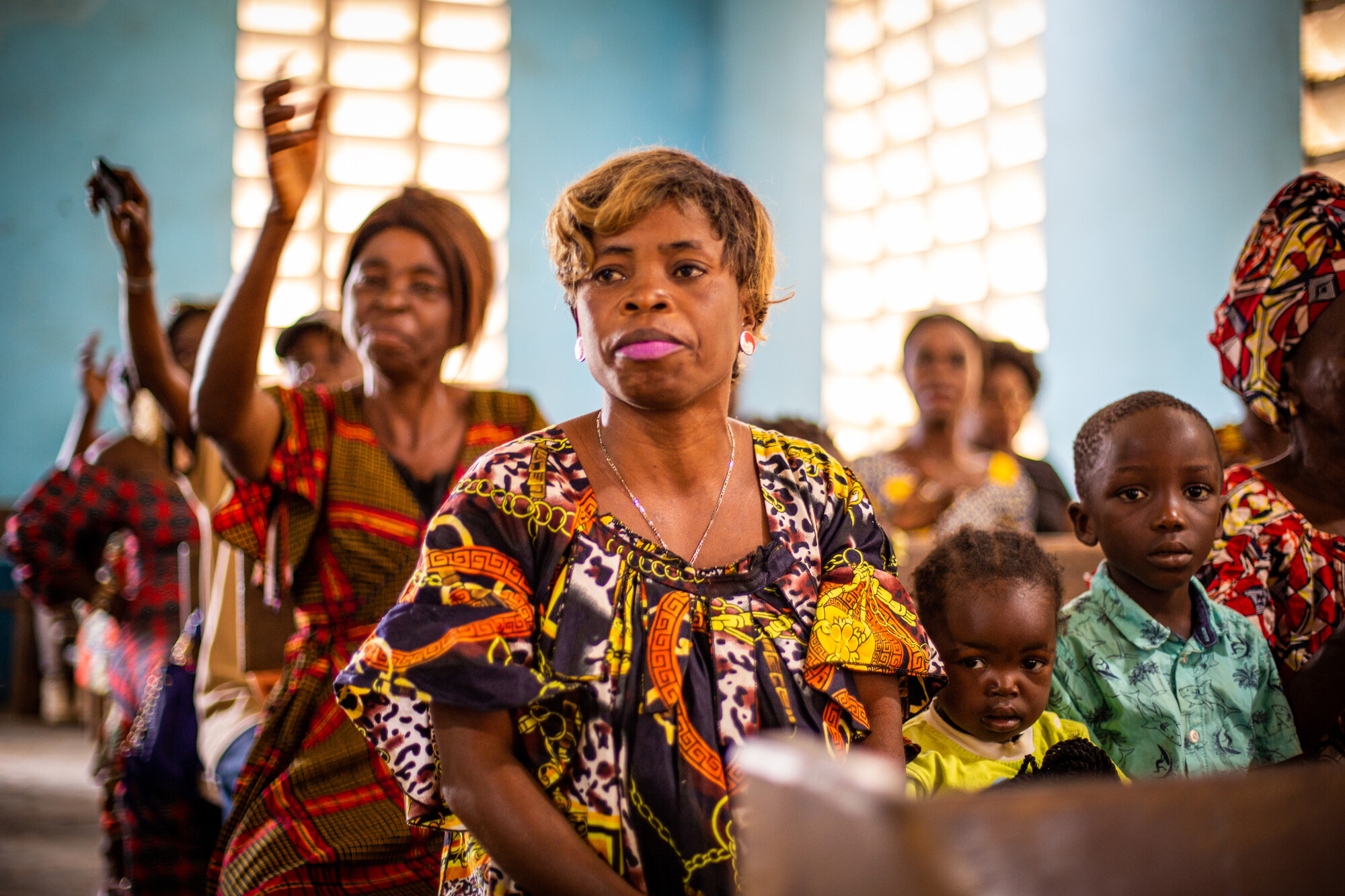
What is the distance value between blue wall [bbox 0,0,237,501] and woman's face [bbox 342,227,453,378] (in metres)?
6.52

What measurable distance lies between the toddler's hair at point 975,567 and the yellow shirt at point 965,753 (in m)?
0.17

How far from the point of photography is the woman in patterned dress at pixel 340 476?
5.89ft

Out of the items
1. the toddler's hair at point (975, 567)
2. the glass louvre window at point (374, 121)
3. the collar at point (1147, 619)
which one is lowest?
the collar at point (1147, 619)

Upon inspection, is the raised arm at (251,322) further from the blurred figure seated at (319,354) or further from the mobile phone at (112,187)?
the blurred figure seated at (319,354)

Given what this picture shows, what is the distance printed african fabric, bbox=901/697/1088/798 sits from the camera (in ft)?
5.41

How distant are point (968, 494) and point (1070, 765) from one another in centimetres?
237

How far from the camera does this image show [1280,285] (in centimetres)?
200

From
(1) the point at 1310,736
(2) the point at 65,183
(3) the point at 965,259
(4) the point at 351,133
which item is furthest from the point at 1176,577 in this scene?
(2) the point at 65,183

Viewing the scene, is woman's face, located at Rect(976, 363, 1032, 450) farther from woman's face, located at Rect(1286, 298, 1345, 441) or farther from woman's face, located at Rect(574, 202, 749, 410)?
woman's face, located at Rect(574, 202, 749, 410)

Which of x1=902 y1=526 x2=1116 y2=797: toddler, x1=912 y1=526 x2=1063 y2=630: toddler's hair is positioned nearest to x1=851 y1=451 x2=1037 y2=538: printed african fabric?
x1=912 y1=526 x2=1063 y2=630: toddler's hair

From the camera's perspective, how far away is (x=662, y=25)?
30.5 feet

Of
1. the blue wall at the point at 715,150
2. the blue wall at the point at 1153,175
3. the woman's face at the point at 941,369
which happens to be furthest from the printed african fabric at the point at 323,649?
the blue wall at the point at 1153,175

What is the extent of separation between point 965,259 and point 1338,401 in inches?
202

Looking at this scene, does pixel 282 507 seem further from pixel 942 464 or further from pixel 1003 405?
pixel 1003 405
